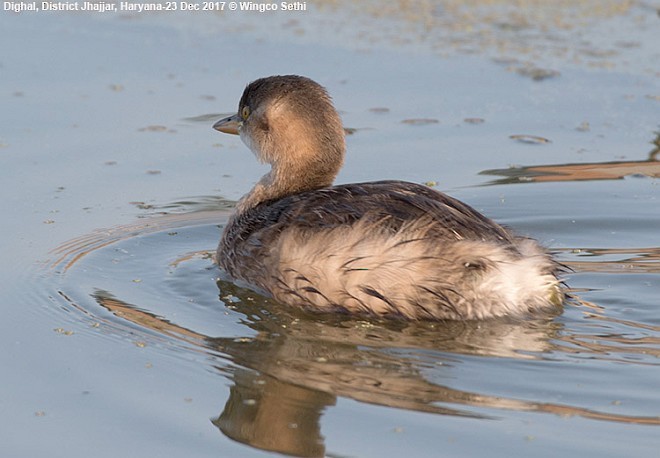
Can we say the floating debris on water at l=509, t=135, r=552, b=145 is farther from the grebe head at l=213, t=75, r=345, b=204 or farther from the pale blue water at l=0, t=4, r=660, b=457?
the grebe head at l=213, t=75, r=345, b=204

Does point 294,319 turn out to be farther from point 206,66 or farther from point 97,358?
point 206,66

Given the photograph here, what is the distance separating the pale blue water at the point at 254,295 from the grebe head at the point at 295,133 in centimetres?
71

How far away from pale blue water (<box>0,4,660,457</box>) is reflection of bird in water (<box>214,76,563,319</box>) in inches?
4.9

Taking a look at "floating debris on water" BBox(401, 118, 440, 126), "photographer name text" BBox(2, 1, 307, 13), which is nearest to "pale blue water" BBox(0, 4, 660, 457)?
"floating debris on water" BBox(401, 118, 440, 126)

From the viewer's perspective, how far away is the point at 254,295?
6.44m

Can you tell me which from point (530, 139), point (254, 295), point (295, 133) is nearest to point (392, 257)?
point (254, 295)

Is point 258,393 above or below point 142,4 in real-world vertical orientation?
below

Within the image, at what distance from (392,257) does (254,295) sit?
0.96m

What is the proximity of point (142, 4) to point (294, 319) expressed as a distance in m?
6.12

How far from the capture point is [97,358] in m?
5.41

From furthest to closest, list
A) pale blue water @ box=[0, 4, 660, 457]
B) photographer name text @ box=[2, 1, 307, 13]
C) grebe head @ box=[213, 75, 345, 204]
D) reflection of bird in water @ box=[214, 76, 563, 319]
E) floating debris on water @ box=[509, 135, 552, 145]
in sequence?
photographer name text @ box=[2, 1, 307, 13]
floating debris on water @ box=[509, 135, 552, 145]
grebe head @ box=[213, 75, 345, 204]
reflection of bird in water @ box=[214, 76, 563, 319]
pale blue water @ box=[0, 4, 660, 457]

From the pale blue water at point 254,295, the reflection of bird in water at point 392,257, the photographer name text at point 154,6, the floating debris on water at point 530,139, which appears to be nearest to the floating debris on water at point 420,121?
the pale blue water at point 254,295

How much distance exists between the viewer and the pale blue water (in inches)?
187

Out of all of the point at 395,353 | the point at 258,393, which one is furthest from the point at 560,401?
the point at 258,393
